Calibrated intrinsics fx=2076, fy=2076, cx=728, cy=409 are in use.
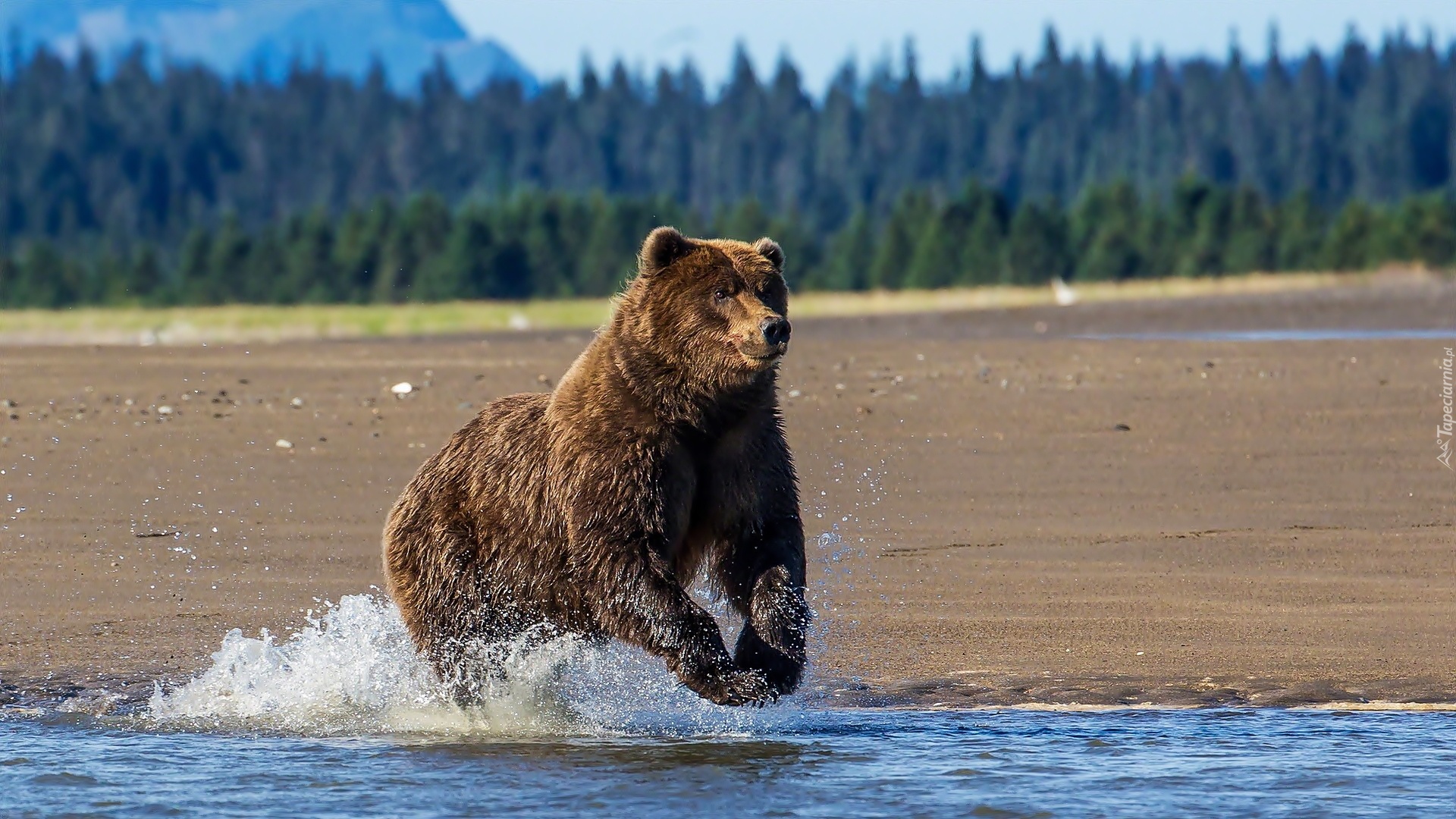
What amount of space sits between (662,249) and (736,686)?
133cm

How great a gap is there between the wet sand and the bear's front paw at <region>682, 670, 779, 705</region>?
0.85 meters

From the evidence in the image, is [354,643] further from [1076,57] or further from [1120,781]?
[1076,57]

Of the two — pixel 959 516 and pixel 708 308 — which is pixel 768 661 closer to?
pixel 708 308

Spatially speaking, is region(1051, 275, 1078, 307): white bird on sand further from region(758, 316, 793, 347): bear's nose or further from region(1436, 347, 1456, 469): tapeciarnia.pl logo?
region(758, 316, 793, 347): bear's nose

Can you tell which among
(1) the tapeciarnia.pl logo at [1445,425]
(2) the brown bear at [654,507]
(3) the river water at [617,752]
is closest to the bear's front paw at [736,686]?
(2) the brown bear at [654,507]

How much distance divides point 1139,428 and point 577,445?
7.51 m

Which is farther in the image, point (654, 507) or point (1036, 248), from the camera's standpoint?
point (1036, 248)

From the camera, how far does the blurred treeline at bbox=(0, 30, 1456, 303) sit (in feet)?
204

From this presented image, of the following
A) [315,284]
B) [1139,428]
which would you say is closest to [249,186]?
[315,284]

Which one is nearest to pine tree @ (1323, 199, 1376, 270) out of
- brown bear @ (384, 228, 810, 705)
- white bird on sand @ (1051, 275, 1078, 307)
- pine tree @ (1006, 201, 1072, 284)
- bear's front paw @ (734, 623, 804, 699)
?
white bird on sand @ (1051, 275, 1078, 307)

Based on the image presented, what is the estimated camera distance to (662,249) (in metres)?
6.29

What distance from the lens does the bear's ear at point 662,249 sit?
6281mm

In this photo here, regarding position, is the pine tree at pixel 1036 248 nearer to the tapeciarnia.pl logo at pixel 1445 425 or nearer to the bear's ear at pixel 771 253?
the tapeciarnia.pl logo at pixel 1445 425

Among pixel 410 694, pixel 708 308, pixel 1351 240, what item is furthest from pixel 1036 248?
pixel 708 308
